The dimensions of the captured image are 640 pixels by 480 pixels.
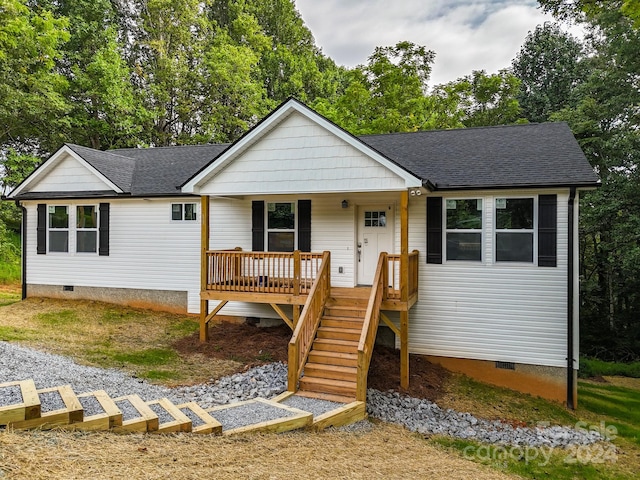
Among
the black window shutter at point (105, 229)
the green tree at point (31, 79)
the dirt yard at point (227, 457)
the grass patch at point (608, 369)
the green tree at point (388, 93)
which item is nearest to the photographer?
the dirt yard at point (227, 457)

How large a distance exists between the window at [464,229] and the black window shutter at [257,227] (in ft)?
15.9

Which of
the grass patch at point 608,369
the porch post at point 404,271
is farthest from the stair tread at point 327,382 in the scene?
the grass patch at point 608,369

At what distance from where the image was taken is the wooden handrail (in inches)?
261

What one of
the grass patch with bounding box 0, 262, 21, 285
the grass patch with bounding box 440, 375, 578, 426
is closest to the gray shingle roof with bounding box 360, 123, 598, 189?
the grass patch with bounding box 440, 375, 578, 426

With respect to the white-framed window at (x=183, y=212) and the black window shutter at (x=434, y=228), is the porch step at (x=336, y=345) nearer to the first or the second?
the black window shutter at (x=434, y=228)

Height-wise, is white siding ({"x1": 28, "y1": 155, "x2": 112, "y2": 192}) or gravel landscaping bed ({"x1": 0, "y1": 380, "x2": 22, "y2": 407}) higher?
white siding ({"x1": 28, "y1": 155, "x2": 112, "y2": 192})

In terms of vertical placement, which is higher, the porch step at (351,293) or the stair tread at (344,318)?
the porch step at (351,293)

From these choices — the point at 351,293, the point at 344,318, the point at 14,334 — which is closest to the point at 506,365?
the point at 351,293

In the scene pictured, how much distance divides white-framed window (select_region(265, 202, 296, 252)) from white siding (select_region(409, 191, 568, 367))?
10.4 ft

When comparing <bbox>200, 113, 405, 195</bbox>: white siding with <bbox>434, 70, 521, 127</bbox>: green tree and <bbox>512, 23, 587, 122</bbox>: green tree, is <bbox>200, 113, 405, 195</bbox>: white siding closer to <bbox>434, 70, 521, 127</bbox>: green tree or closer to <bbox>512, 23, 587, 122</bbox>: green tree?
<bbox>434, 70, 521, 127</bbox>: green tree

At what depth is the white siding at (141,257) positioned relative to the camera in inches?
473

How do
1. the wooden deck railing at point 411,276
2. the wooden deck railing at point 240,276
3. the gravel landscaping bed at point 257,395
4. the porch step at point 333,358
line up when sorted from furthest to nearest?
the wooden deck railing at point 240,276
the wooden deck railing at point 411,276
the porch step at point 333,358
the gravel landscaping bed at point 257,395

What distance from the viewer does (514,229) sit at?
8.88 m

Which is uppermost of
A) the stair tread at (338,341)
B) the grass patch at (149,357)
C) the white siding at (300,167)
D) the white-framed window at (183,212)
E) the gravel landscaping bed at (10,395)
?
the white siding at (300,167)
